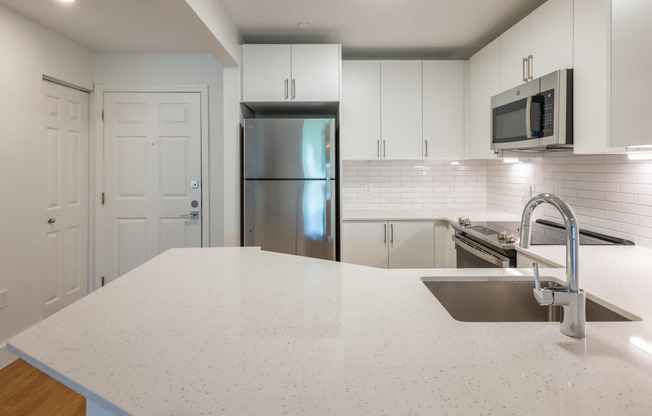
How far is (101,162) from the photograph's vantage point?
A: 3.72 metres

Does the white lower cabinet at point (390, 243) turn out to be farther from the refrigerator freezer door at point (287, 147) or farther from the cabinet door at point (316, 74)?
the cabinet door at point (316, 74)

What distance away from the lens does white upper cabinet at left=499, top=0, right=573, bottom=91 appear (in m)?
2.25

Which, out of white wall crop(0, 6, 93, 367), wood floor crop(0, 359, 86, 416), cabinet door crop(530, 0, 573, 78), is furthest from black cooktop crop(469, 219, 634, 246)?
white wall crop(0, 6, 93, 367)

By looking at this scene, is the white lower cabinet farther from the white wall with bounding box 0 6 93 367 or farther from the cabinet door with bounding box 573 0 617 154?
the white wall with bounding box 0 6 93 367

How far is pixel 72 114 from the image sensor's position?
3486 millimetres

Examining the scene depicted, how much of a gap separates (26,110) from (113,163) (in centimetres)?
88

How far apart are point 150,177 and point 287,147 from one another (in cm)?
140

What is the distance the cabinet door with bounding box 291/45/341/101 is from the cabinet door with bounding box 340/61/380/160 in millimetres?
364

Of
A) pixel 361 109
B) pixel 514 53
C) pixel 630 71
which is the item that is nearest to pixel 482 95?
pixel 514 53

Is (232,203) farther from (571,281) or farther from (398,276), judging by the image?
(571,281)

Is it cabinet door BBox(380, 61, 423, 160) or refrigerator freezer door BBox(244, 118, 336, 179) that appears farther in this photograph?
cabinet door BBox(380, 61, 423, 160)

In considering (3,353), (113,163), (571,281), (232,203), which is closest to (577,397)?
(571,281)

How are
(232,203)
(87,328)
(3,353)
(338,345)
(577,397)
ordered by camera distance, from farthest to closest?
(232,203), (3,353), (87,328), (338,345), (577,397)

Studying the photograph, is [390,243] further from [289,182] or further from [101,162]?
[101,162]
